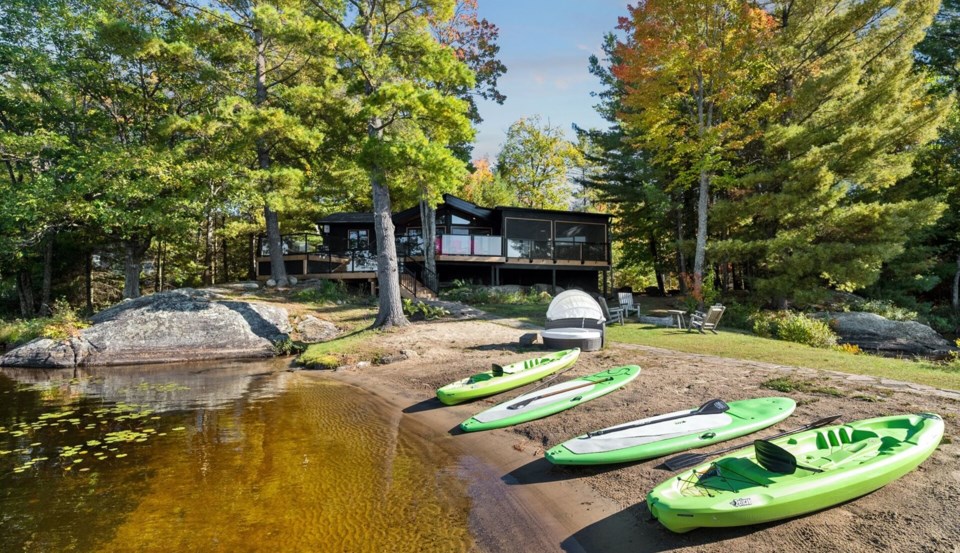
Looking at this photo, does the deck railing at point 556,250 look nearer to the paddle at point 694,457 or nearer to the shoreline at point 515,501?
the shoreline at point 515,501

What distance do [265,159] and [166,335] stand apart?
8601 millimetres

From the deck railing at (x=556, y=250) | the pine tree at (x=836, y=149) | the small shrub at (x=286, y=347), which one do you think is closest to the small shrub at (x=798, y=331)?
the pine tree at (x=836, y=149)

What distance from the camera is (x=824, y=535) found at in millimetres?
3082

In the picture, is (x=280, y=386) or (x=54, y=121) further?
(x=54, y=121)

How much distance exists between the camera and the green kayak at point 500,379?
6.84 meters

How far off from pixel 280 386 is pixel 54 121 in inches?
599

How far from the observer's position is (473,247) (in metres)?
20.9

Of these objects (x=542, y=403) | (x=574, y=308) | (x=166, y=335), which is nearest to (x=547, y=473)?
(x=542, y=403)

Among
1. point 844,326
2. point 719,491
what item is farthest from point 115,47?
point 844,326

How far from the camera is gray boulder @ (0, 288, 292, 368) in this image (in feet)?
38.5

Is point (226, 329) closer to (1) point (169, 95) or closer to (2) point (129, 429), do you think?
(2) point (129, 429)

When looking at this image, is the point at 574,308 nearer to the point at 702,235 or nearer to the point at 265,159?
the point at 702,235

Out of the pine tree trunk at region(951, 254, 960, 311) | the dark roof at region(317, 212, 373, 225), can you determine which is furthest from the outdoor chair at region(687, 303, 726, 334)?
the dark roof at region(317, 212, 373, 225)

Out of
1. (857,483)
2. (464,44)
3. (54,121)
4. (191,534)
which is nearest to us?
(857,483)
